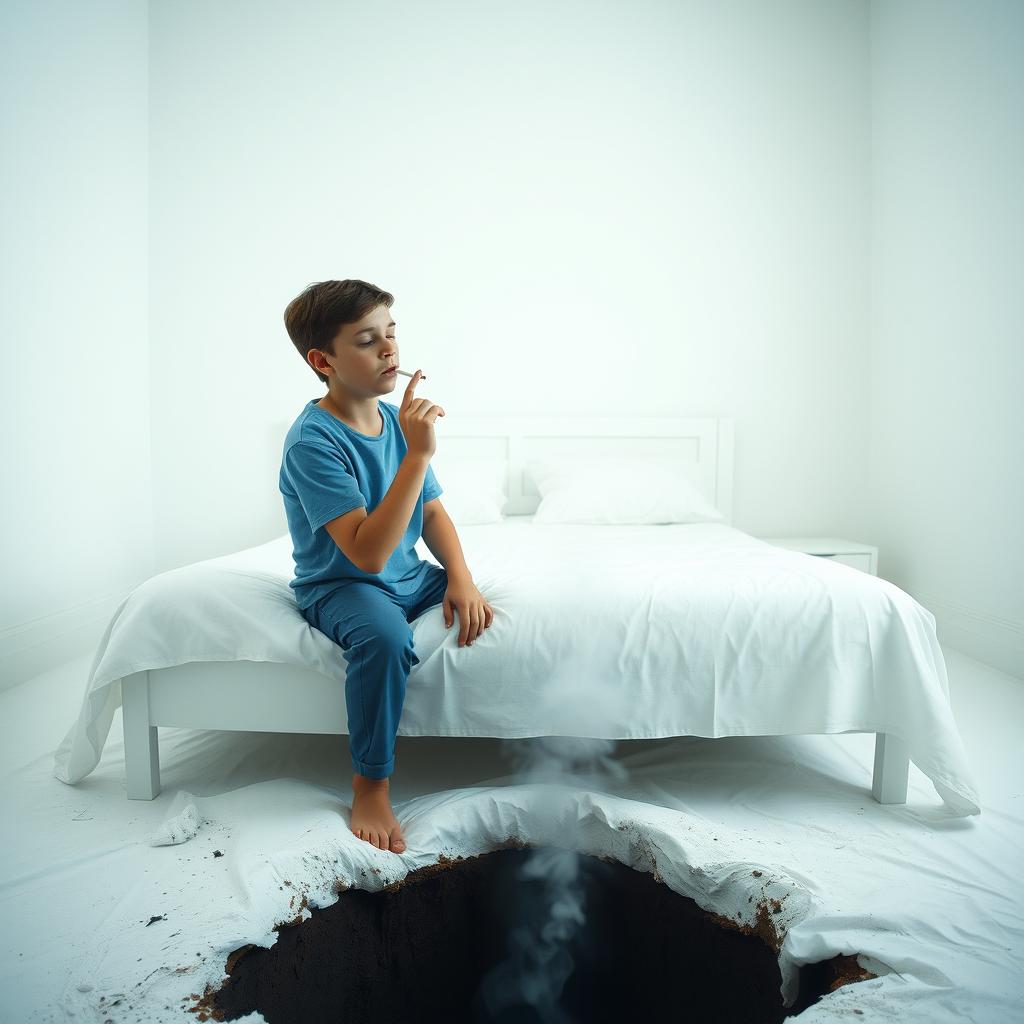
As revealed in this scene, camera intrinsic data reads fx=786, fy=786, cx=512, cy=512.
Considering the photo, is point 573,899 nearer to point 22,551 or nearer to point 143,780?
point 143,780

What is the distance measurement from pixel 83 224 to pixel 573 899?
2.93m

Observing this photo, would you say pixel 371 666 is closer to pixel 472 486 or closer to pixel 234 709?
pixel 234 709

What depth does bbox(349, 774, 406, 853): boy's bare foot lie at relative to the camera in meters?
1.42

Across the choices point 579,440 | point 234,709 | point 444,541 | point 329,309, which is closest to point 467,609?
point 444,541

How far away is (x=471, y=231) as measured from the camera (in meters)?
3.52

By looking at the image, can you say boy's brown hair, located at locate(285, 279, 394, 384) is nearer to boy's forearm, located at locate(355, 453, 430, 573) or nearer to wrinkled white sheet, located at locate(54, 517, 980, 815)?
boy's forearm, located at locate(355, 453, 430, 573)

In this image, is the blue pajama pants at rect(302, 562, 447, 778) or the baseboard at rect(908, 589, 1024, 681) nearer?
the blue pajama pants at rect(302, 562, 447, 778)

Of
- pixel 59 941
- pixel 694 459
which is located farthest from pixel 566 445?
pixel 59 941

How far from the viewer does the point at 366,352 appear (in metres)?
1.50

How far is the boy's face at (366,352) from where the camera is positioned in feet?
4.91

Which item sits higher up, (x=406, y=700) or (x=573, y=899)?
(x=406, y=700)

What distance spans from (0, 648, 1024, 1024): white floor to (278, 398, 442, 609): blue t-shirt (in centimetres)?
45

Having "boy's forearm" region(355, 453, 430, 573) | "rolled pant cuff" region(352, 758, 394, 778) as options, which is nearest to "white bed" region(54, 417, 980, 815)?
"rolled pant cuff" region(352, 758, 394, 778)

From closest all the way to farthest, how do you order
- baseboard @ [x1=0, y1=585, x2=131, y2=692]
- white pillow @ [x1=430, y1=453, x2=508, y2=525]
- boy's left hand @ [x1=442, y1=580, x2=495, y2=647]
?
boy's left hand @ [x1=442, y1=580, x2=495, y2=647] → baseboard @ [x1=0, y1=585, x2=131, y2=692] → white pillow @ [x1=430, y1=453, x2=508, y2=525]
